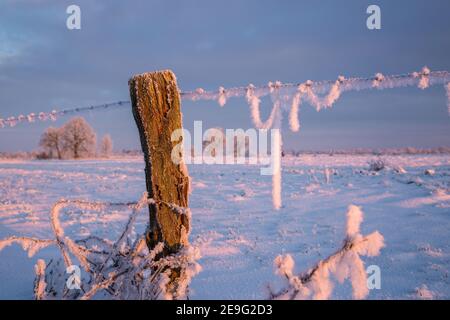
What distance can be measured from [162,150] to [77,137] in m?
59.6

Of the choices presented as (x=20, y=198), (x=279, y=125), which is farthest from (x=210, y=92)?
(x=20, y=198)

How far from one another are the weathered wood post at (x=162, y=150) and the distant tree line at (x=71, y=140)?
56839mm

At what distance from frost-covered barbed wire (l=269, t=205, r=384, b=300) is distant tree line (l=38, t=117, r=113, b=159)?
190 feet

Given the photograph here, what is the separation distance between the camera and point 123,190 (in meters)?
13.2

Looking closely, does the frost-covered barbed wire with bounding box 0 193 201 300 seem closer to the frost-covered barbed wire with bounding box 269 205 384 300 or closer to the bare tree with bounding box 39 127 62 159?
the frost-covered barbed wire with bounding box 269 205 384 300

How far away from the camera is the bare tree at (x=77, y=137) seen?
5659 centimetres

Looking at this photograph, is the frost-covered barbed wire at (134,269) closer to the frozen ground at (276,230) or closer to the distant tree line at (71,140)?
the frozen ground at (276,230)

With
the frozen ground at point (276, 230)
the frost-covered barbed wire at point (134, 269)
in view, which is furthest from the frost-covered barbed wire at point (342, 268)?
the frost-covered barbed wire at point (134, 269)

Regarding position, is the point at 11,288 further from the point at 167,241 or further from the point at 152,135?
the point at 152,135

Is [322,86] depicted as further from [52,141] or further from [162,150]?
[52,141]

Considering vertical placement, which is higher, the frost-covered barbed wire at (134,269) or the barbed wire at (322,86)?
the barbed wire at (322,86)

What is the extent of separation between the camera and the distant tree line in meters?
56.7

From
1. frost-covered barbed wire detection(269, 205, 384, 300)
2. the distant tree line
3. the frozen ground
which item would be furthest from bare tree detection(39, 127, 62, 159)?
frost-covered barbed wire detection(269, 205, 384, 300)
